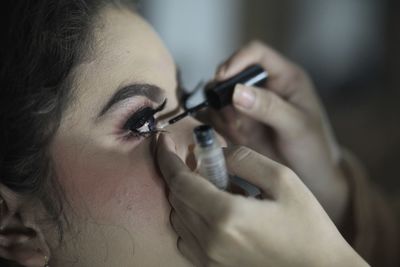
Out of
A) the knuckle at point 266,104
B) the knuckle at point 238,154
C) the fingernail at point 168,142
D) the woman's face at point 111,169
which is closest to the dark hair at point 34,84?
the woman's face at point 111,169

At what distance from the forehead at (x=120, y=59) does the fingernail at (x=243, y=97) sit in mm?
156

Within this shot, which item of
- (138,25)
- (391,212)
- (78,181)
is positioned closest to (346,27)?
(391,212)

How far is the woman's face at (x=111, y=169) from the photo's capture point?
0.85 meters

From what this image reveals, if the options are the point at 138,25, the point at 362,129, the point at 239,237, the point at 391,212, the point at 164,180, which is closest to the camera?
the point at 239,237

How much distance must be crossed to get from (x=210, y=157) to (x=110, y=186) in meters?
0.20

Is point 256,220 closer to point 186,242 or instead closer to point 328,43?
point 186,242

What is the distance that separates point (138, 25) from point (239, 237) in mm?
454

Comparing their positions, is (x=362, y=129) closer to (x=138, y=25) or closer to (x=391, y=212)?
(x=391, y=212)

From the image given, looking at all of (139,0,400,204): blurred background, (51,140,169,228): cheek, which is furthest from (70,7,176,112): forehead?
(139,0,400,204): blurred background

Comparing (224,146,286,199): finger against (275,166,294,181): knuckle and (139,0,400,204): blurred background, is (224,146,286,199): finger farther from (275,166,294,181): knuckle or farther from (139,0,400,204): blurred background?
(139,0,400,204): blurred background

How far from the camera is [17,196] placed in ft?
2.84

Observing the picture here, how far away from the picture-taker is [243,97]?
1.07 metres

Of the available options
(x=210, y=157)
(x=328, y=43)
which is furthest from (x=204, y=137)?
(x=328, y=43)

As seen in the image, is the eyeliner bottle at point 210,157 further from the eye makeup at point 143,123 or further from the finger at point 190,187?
the eye makeup at point 143,123
